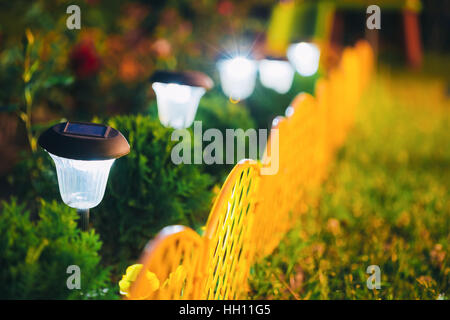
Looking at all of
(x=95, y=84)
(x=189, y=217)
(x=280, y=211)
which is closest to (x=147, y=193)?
(x=189, y=217)

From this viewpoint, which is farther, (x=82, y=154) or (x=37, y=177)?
(x=37, y=177)

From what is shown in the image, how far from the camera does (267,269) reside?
2965 millimetres

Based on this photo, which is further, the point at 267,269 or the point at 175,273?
the point at 267,269

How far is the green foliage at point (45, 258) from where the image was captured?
2.01 m

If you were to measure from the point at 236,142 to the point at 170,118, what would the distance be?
3.19ft

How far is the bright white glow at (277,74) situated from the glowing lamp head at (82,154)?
10.9 feet

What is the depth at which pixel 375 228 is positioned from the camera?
411 cm

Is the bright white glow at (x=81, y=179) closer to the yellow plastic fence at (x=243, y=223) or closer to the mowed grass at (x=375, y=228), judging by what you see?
the yellow plastic fence at (x=243, y=223)

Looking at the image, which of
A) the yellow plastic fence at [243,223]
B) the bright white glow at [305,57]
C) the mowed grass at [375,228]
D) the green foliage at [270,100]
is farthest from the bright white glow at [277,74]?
the mowed grass at [375,228]

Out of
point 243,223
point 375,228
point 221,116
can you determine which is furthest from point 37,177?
point 375,228

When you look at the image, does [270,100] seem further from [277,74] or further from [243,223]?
[243,223]

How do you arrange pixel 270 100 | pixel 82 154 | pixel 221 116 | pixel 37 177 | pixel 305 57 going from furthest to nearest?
pixel 305 57
pixel 270 100
pixel 221 116
pixel 37 177
pixel 82 154

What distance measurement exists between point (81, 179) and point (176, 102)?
4.18 ft
